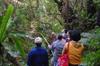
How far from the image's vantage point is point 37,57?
356 inches

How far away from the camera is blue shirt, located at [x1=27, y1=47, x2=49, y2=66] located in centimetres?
896

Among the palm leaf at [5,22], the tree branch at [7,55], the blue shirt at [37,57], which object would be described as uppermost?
the palm leaf at [5,22]

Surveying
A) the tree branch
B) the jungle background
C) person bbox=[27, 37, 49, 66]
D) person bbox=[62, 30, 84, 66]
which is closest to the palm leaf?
the jungle background

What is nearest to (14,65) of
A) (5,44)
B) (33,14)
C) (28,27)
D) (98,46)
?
(5,44)

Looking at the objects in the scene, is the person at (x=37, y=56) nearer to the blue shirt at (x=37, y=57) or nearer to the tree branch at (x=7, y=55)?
the blue shirt at (x=37, y=57)

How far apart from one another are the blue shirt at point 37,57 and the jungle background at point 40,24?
110 cm

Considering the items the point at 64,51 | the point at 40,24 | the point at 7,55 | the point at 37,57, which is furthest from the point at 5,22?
the point at 40,24

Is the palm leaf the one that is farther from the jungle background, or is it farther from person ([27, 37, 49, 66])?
person ([27, 37, 49, 66])

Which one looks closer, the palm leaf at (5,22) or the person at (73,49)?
the person at (73,49)

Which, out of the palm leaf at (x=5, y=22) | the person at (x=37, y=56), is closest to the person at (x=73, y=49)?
the person at (x=37, y=56)

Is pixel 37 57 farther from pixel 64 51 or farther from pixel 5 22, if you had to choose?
pixel 5 22

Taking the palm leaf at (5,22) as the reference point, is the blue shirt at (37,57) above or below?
below

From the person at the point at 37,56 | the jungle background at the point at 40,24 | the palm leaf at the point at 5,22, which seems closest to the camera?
the person at the point at 37,56

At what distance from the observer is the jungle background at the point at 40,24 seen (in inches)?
460
